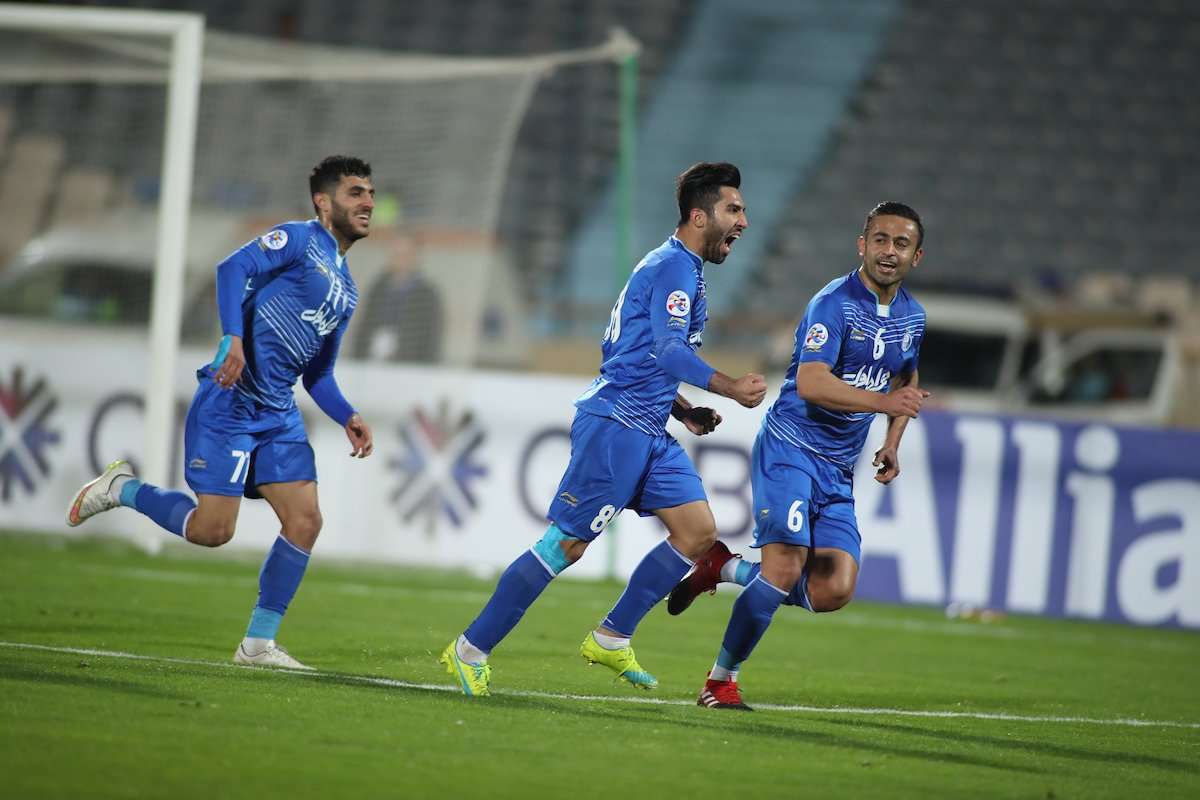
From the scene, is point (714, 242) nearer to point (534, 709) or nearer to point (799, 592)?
point (799, 592)

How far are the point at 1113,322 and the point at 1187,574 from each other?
7614 millimetres

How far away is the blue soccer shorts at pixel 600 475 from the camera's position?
254 inches

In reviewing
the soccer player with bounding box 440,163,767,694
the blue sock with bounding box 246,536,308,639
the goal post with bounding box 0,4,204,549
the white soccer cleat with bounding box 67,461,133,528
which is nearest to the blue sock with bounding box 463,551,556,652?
the soccer player with bounding box 440,163,767,694

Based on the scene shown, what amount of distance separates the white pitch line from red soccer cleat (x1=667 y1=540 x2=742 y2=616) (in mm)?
492

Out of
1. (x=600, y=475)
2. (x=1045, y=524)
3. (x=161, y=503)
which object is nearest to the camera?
(x=600, y=475)

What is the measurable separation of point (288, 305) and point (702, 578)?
6.79ft

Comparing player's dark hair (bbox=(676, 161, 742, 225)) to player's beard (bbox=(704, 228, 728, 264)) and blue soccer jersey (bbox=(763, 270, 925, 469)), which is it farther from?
blue soccer jersey (bbox=(763, 270, 925, 469))

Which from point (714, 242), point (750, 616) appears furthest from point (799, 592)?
point (714, 242)

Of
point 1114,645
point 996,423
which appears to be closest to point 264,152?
point 996,423

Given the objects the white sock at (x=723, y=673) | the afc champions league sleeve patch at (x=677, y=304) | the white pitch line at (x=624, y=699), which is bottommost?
the white pitch line at (x=624, y=699)

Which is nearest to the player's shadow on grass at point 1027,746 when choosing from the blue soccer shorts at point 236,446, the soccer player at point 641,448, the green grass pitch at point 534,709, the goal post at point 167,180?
the green grass pitch at point 534,709

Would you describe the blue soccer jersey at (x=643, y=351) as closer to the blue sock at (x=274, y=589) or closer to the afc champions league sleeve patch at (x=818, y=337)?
the afc champions league sleeve patch at (x=818, y=337)

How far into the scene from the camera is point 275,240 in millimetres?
7004

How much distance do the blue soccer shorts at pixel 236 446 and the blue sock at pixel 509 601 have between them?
1.24 m
